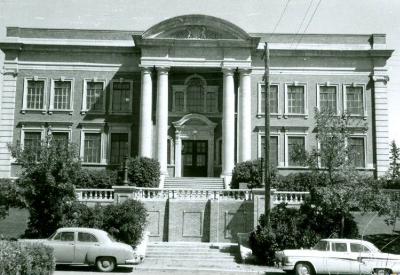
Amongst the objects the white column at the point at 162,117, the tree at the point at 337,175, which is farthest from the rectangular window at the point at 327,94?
the tree at the point at 337,175

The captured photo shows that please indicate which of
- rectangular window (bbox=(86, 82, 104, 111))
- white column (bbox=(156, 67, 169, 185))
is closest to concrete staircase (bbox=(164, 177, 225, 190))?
white column (bbox=(156, 67, 169, 185))

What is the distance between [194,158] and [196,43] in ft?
27.9

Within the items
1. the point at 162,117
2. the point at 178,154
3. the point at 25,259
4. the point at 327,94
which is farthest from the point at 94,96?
the point at 25,259

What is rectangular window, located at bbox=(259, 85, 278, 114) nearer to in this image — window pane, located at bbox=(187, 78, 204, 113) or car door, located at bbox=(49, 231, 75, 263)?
window pane, located at bbox=(187, 78, 204, 113)

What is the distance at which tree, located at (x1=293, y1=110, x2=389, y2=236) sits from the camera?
22.4m

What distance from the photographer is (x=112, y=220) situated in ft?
77.3

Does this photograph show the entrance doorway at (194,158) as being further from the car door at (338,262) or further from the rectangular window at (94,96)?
the car door at (338,262)

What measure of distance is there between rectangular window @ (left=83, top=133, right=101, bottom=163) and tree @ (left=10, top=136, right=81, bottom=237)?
15899mm

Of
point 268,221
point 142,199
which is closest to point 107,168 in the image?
point 142,199

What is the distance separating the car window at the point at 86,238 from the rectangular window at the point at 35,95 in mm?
21856

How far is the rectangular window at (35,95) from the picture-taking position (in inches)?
1555

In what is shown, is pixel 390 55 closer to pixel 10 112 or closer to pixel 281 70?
pixel 281 70

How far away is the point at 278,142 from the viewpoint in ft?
129

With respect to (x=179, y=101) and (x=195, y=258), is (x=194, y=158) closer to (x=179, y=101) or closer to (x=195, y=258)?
(x=179, y=101)
